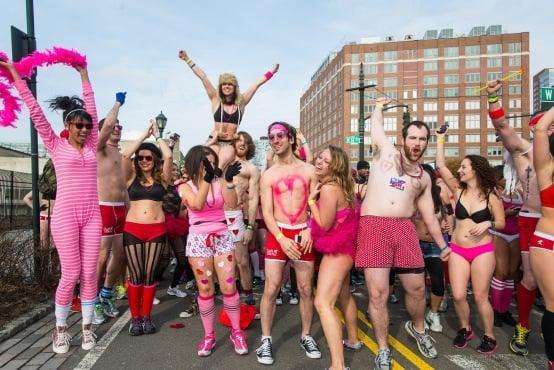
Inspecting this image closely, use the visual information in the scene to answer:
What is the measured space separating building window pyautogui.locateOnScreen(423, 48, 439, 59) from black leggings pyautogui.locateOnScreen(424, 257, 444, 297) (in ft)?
308

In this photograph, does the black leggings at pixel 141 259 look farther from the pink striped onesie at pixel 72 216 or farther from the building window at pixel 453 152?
the building window at pixel 453 152

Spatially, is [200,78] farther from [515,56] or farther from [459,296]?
[515,56]

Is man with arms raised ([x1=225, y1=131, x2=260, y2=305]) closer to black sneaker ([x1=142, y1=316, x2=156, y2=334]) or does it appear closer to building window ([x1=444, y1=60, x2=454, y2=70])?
black sneaker ([x1=142, y1=316, x2=156, y2=334])

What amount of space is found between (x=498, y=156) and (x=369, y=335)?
92167 millimetres

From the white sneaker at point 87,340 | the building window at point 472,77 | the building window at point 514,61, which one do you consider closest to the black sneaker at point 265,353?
the white sneaker at point 87,340

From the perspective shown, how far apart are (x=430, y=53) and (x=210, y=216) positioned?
95.9m

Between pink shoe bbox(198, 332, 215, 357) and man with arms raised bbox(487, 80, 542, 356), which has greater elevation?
man with arms raised bbox(487, 80, 542, 356)

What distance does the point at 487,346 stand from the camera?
4.45 m

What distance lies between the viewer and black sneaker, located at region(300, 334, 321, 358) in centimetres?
426

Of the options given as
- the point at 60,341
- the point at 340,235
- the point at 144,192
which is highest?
the point at 144,192

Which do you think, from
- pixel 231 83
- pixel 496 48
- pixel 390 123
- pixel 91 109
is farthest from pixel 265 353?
pixel 496 48

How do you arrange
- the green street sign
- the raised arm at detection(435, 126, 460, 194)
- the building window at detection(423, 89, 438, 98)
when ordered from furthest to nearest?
the building window at detection(423, 89, 438, 98) < the green street sign < the raised arm at detection(435, 126, 460, 194)

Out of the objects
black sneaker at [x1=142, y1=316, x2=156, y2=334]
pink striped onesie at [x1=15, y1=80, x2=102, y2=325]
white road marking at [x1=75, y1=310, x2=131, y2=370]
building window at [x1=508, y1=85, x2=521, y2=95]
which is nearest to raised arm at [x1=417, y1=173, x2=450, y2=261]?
black sneaker at [x1=142, y1=316, x2=156, y2=334]

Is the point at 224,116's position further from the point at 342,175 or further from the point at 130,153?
the point at 342,175
